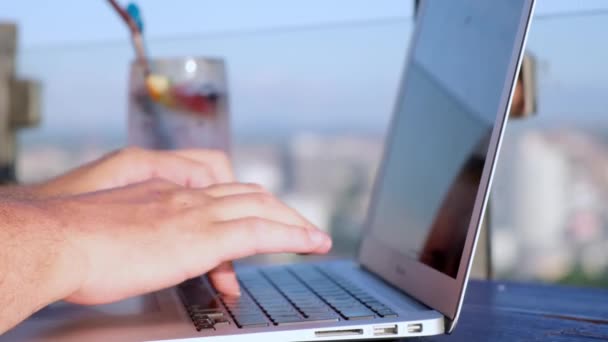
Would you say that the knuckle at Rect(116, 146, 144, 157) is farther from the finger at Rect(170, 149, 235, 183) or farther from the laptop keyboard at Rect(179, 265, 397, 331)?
the laptop keyboard at Rect(179, 265, 397, 331)

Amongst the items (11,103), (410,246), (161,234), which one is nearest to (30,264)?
(161,234)

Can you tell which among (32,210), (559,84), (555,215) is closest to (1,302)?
(32,210)

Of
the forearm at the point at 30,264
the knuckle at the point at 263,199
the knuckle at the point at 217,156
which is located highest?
the knuckle at the point at 217,156

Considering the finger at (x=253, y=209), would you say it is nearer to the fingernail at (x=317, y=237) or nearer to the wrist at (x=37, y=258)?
the fingernail at (x=317, y=237)

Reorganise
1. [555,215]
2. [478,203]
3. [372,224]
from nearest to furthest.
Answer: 1. [478,203]
2. [372,224]
3. [555,215]

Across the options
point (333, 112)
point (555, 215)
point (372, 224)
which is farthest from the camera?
point (333, 112)

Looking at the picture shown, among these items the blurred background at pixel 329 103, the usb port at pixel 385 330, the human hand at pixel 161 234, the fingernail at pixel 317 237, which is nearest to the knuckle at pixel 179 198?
the human hand at pixel 161 234

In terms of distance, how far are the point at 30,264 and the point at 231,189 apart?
253mm

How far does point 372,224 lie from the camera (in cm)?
122

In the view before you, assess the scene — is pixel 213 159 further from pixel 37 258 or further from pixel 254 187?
pixel 37 258

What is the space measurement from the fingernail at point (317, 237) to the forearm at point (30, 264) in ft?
0.71

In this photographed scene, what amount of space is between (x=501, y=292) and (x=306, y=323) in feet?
1.24

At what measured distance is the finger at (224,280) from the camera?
0.93 meters

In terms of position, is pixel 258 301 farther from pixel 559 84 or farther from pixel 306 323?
pixel 559 84
